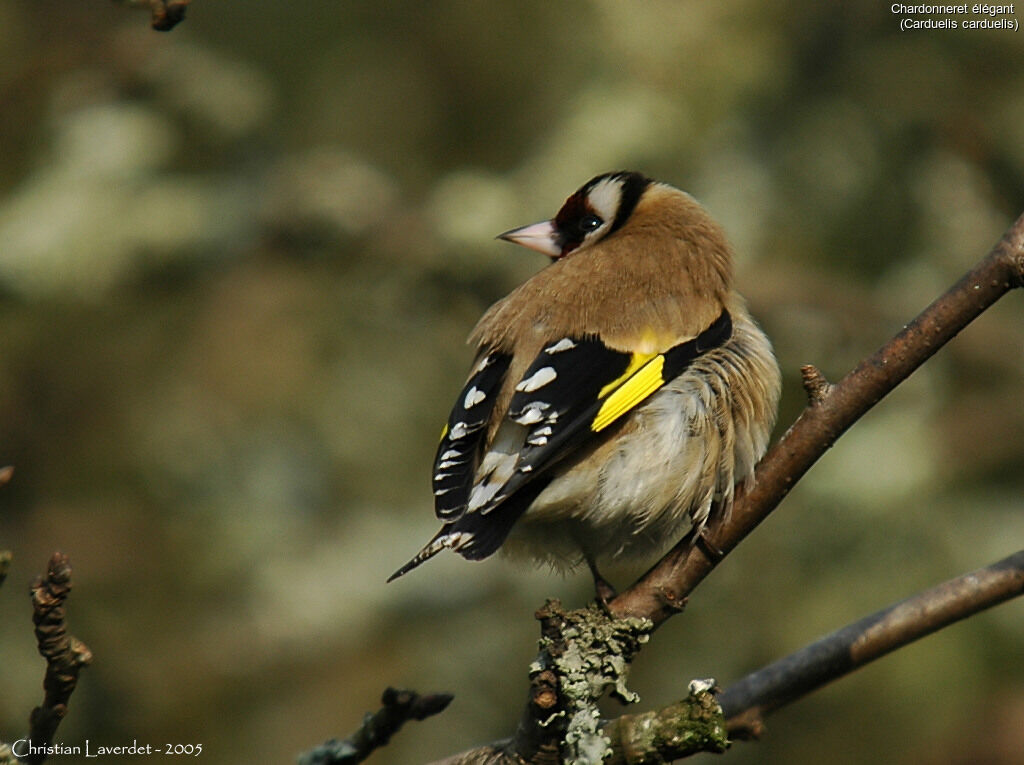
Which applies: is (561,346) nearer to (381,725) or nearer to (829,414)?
(829,414)

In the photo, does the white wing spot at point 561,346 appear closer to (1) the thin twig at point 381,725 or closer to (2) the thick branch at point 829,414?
(2) the thick branch at point 829,414

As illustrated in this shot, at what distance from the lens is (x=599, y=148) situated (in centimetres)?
524

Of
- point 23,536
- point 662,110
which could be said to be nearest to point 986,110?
point 662,110

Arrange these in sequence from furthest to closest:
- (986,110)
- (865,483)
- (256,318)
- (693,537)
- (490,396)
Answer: (256,318)
(986,110)
(865,483)
(490,396)
(693,537)

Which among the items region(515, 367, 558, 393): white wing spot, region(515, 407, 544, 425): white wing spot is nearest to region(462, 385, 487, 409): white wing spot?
region(515, 367, 558, 393): white wing spot

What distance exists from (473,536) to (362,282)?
2996mm

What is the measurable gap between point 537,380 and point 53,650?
1.41m

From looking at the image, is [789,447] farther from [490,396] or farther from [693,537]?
[490,396]

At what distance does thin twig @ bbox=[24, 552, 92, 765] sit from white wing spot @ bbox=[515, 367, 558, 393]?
1290 millimetres

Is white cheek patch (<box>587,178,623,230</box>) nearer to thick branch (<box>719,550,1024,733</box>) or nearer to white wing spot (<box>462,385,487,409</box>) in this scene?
white wing spot (<box>462,385,487,409</box>)

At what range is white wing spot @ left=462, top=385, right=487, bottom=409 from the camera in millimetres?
3430

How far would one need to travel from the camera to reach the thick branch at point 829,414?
260 cm

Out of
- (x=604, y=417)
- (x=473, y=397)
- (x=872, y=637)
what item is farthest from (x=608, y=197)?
(x=872, y=637)

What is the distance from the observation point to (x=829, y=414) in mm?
2727
